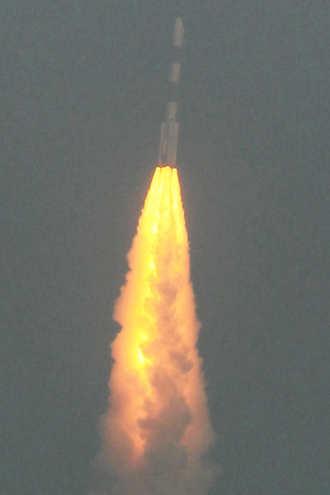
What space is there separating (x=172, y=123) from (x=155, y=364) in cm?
1110

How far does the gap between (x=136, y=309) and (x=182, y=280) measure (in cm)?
255

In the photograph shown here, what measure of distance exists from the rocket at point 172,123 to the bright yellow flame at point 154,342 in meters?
1.78

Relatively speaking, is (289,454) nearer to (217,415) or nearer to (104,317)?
(217,415)

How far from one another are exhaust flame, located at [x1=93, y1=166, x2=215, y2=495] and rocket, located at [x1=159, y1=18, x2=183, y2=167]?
5.11 ft

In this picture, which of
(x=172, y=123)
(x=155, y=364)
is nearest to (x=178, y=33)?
(x=172, y=123)

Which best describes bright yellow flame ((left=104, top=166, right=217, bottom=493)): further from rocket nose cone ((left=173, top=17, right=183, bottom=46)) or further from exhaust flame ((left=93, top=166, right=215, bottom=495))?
rocket nose cone ((left=173, top=17, right=183, bottom=46))

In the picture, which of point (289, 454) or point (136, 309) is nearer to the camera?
point (136, 309)

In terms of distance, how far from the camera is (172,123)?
165ft

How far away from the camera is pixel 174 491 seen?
52.9m

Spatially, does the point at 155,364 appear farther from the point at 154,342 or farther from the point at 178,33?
the point at 178,33

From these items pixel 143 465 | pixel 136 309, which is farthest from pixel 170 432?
pixel 136 309

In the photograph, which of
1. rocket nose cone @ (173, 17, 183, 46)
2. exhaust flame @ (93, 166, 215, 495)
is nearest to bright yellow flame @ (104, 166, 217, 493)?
exhaust flame @ (93, 166, 215, 495)

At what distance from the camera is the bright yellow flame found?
52.6 m

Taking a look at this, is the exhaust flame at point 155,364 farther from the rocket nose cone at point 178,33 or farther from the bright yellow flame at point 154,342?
the rocket nose cone at point 178,33
